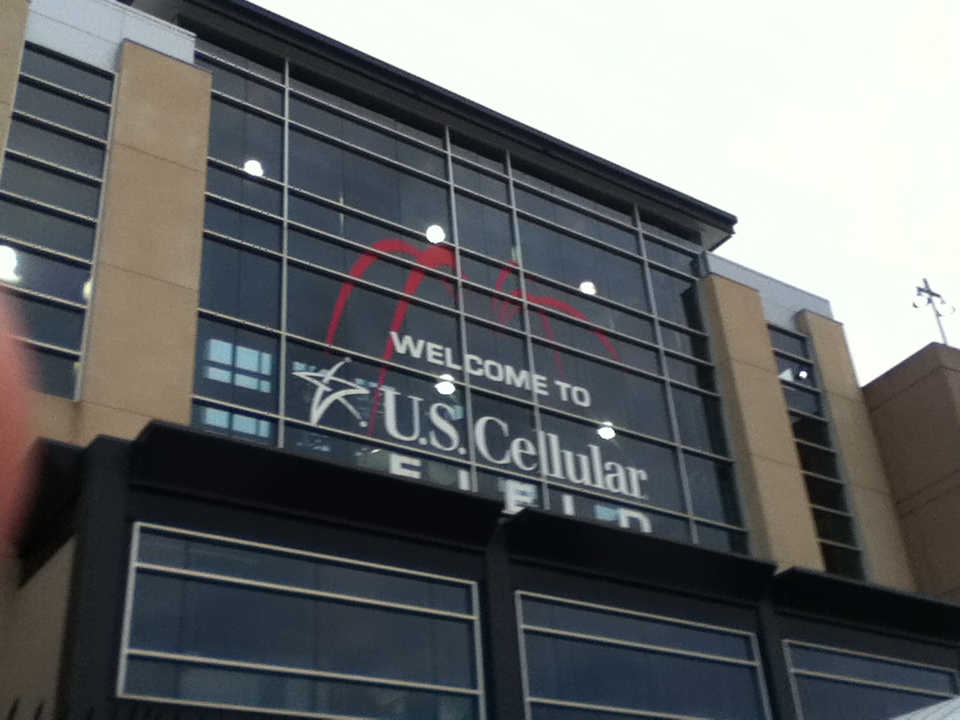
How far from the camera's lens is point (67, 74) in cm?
2552

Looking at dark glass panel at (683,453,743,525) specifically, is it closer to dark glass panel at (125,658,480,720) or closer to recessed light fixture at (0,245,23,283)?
dark glass panel at (125,658,480,720)

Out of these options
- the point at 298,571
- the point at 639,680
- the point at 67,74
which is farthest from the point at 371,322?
the point at 639,680

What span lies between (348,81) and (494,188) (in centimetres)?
466

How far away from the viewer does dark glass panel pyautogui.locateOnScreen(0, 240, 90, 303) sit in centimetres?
2245

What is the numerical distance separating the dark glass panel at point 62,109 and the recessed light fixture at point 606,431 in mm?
12914

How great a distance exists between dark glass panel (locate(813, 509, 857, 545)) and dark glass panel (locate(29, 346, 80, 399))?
20.2 meters

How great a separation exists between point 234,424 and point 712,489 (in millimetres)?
13073

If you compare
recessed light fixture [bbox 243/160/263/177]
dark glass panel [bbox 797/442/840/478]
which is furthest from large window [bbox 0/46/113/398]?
dark glass panel [bbox 797/442/840/478]

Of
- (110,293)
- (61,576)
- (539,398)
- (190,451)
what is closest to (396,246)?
(539,398)

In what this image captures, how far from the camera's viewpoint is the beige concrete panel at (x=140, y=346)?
2200cm

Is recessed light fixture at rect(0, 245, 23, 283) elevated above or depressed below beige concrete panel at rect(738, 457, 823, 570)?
above

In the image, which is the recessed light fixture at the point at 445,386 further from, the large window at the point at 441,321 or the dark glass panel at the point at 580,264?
the dark glass panel at the point at 580,264

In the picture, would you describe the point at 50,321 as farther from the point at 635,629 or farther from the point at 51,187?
the point at 635,629

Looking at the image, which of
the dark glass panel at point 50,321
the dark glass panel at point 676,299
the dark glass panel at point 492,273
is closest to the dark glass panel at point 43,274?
the dark glass panel at point 50,321
